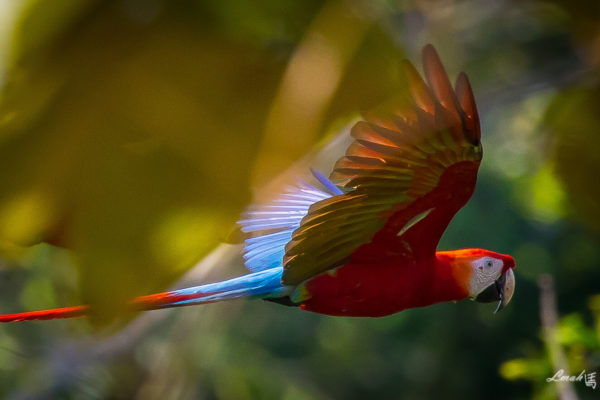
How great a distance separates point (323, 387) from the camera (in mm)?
2811

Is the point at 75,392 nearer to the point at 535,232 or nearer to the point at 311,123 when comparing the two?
the point at 535,232

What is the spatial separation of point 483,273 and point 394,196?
0.66 feet

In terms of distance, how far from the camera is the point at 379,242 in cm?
85

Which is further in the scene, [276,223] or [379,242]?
[276,223]

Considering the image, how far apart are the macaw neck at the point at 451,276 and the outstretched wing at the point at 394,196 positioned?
2 cm

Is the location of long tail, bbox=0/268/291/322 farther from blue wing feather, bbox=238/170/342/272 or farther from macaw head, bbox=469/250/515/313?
macaw head, bbox=469/250/515/313

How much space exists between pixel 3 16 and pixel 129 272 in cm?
13

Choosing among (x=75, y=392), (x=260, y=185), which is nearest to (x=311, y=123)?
(x=260, y=185)

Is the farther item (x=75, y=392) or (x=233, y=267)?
(x=75, y=392)

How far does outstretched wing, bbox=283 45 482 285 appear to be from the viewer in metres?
0.64
